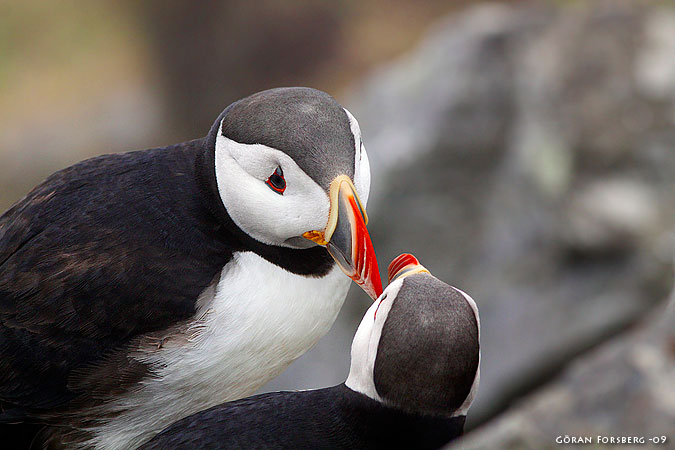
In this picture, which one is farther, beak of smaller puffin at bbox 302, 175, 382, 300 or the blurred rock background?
the blurred rock background

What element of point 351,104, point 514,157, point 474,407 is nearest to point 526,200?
point 514,157

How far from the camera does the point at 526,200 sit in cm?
688

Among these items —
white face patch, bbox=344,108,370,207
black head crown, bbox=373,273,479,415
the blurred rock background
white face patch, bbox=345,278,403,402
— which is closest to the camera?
black head crown, bbox=373,273,479,415

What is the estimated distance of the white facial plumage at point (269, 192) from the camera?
110 inches

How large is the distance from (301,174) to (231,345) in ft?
2.28

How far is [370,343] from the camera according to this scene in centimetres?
267

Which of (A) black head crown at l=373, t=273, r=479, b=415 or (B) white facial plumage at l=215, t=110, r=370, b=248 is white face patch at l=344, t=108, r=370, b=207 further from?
(A) black head crown at l=373, t=273, r=479, b=415

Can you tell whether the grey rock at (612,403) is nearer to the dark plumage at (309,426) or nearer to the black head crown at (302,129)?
the dark plumage at (309,426)

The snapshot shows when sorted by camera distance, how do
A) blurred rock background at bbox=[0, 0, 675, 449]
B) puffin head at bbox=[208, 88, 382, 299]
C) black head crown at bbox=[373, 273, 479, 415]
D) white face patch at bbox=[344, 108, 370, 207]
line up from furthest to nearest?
blurred rock background at bbox=[0, 0, 675, 449], white face patch at bbox=[344, 108, 370, 207], puffin head at bbox=[208, 88, 382, 299], black head crown at bbox=[373, 273, 479, 415]

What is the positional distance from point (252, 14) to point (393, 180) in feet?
22.7

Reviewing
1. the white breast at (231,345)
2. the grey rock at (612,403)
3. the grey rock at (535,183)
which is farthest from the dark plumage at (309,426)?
A: the grey rock at (535,183)

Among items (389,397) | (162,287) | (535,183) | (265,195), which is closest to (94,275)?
(162,287)

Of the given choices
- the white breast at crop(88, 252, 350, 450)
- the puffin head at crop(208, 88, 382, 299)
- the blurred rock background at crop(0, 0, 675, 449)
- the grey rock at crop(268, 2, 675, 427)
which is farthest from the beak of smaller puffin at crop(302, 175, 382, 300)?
the grey rock at crop(268, 2, 675, 427)

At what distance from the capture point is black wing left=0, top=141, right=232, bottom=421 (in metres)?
3.03
